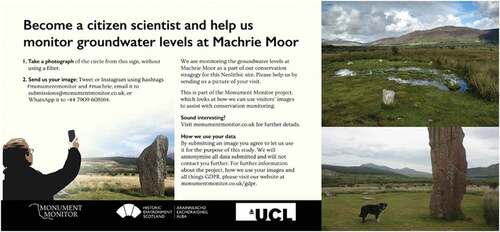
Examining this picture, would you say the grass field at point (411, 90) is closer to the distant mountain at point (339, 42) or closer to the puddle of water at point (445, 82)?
the puddle of water at point (445, 82)

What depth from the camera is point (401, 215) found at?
817 cm

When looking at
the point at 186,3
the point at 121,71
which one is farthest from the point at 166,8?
the point at 121,71

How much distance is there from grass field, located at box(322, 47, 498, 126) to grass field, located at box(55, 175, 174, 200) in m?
2.62

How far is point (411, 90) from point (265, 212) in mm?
2569

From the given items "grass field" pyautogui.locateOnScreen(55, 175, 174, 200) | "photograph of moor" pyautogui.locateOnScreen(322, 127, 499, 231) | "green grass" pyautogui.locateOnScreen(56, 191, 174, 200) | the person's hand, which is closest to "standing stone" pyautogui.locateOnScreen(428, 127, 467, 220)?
"photograph of moor" pyautogui.locateOnScreen(322, 127, 499, 231)

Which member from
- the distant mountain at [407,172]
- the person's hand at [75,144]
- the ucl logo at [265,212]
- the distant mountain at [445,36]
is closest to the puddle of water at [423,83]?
the distant mountain at [445,36]

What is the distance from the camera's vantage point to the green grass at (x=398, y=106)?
797cm

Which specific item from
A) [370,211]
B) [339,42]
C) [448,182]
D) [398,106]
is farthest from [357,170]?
[339,42]

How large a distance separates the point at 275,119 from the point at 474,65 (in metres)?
2.90

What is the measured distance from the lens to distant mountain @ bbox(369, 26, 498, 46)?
8.25 metres

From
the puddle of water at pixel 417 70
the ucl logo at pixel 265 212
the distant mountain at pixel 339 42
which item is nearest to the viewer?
the ucl logo at pixel 265 212

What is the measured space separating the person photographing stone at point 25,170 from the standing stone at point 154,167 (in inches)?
34.7

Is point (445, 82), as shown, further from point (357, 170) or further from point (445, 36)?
point (357, 170)

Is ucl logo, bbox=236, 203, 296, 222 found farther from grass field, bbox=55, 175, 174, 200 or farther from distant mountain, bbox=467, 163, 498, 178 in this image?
distant mountain, bbox=467, 163, 498, 178
